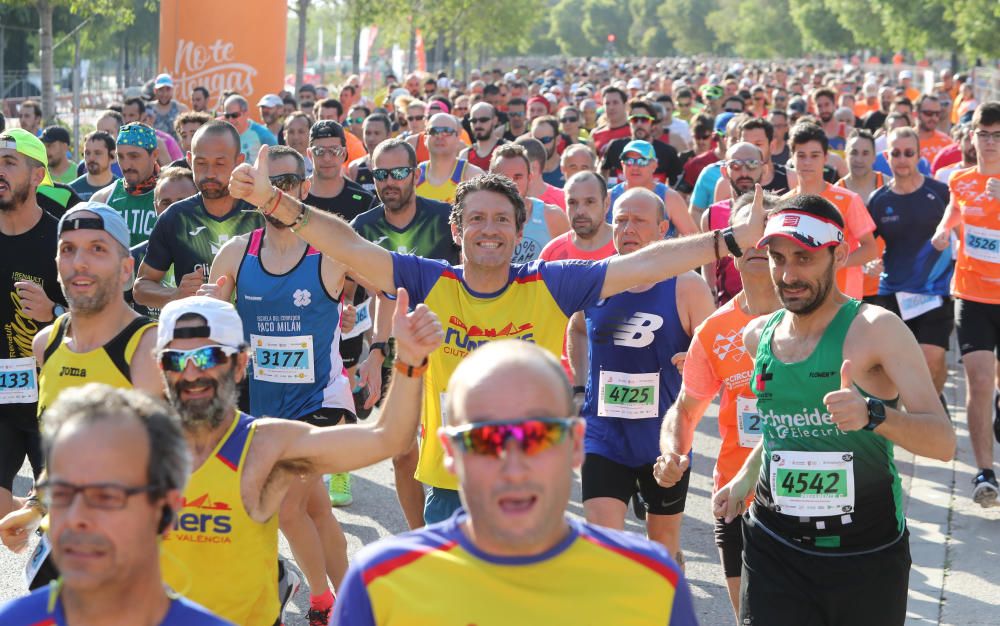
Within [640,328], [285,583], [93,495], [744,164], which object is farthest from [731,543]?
[744,164]

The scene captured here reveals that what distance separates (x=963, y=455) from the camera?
957cm

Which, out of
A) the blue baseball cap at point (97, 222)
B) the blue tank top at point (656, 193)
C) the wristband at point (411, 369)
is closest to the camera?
the wristband at point (411, 369)

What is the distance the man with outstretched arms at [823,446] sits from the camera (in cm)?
441

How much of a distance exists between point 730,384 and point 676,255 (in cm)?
70

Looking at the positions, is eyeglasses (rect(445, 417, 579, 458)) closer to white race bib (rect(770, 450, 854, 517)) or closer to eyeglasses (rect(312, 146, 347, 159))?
white race bib (rect(770, 450, 854, 517))

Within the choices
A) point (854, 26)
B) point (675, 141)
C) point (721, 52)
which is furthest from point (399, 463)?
point (721, 52)

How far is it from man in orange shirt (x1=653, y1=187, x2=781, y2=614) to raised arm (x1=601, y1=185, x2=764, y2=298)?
0.25 meters

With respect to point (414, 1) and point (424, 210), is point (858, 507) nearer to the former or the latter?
point (424, 210)

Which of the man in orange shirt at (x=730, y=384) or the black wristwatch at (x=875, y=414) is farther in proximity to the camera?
the man in orange shirt at (x=730, y=384)

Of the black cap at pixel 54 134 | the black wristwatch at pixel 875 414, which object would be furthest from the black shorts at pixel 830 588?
the black cap at pixel 54 134

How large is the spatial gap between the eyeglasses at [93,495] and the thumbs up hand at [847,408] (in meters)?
2.13

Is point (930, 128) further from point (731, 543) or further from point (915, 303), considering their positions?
point (731, 543)

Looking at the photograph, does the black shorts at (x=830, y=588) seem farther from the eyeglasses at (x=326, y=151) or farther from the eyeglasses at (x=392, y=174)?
the eyeglasses at (x=326, y=151)

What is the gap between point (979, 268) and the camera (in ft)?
28.6
